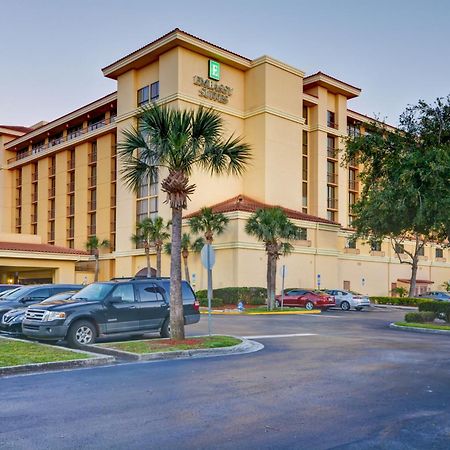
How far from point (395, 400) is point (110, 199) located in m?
53.8

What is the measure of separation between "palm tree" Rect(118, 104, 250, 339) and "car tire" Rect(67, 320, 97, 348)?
6.91 feet

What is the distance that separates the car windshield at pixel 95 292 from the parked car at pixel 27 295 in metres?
3.73

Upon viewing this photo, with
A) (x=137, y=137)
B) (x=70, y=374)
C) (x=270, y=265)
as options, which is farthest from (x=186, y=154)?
(x=270, y=265)

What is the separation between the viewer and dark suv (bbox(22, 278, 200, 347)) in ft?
50.2

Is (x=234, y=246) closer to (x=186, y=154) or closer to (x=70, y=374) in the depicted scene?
(x=186, y=154)

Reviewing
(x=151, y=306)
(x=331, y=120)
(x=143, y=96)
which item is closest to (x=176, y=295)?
(x=151, y=306)

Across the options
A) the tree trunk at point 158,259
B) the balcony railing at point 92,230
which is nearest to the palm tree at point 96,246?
the balcony railing at point 92,230

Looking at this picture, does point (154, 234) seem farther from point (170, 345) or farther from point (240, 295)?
point (170, 345)

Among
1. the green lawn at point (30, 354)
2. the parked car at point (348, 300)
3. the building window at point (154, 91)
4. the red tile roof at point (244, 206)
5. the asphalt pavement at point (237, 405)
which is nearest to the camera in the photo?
the asphalt pavement at point (237, 405)

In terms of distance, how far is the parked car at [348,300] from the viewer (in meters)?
42.4

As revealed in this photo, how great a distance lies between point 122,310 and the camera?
16.5 metres

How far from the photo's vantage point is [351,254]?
5712 centimetres

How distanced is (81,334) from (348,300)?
30.0m

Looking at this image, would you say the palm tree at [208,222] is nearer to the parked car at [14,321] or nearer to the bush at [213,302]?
the bush at [213,302]
